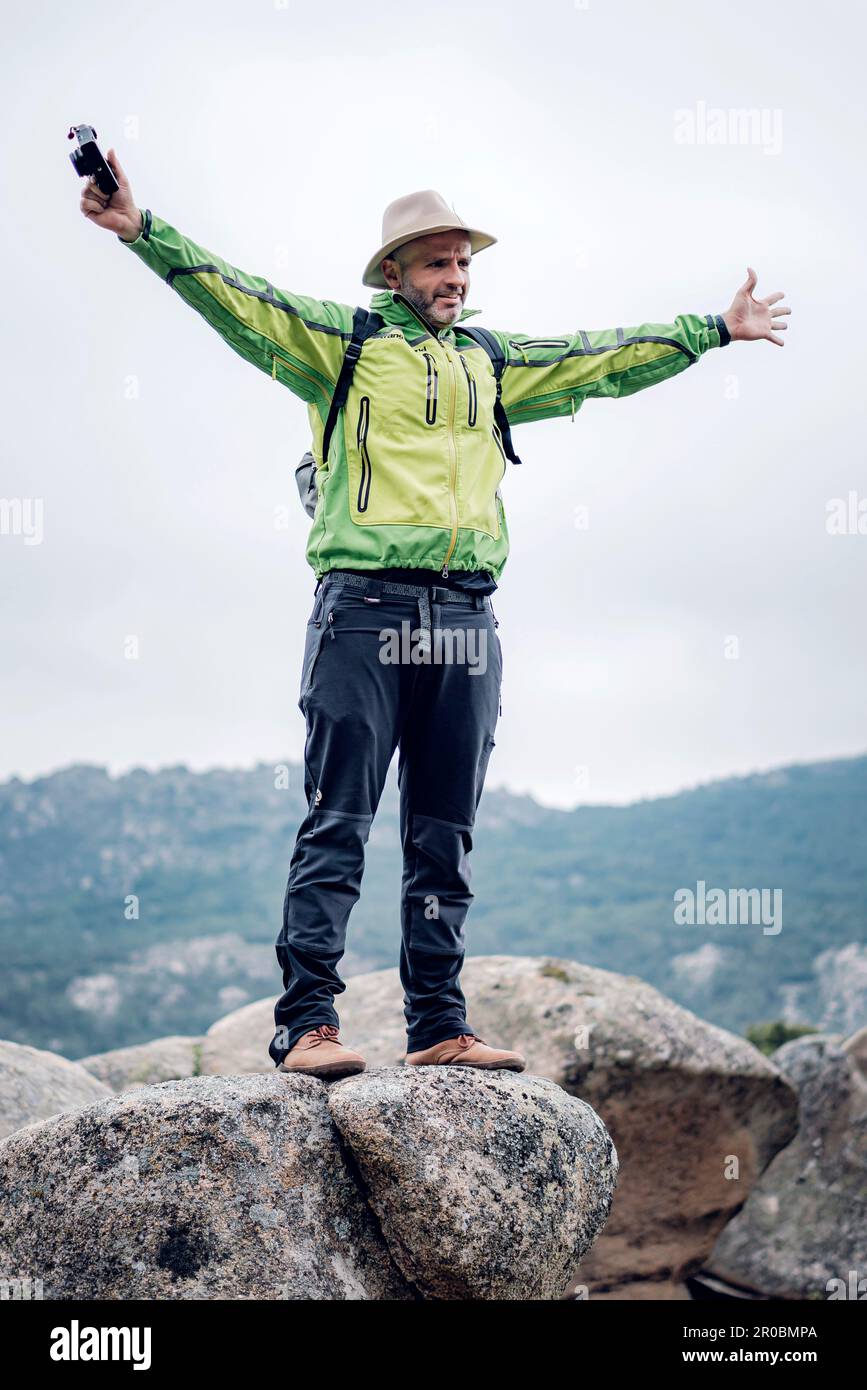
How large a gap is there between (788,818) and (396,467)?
268ft

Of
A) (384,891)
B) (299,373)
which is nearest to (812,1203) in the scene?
(299,373)

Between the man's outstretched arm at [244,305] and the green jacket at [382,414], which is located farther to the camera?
the green jacket at [382,414]

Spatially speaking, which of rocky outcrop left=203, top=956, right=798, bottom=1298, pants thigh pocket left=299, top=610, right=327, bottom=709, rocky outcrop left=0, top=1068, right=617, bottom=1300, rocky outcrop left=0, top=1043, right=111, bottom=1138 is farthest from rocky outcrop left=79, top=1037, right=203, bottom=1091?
pants thigh pocket left=299, top=610, right=327, bottom=709

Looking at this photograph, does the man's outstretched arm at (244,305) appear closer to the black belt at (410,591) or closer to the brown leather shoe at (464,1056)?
the black belt at (410,591)

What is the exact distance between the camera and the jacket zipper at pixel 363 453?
17.9 feet

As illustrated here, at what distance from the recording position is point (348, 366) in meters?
5.59

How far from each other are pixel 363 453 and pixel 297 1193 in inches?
113

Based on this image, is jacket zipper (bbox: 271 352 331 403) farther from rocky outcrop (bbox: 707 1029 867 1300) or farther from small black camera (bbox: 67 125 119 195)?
rocky outcrop (bbox: 707 1029 867 1300)

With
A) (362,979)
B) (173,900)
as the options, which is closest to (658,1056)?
(362,979)

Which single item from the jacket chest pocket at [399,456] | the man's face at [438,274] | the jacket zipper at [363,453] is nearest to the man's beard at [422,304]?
the man's face at [438,274]

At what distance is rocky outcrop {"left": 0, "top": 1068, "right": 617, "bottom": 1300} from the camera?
464 centimetres

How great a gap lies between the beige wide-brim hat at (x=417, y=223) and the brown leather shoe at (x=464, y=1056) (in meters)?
3.36
